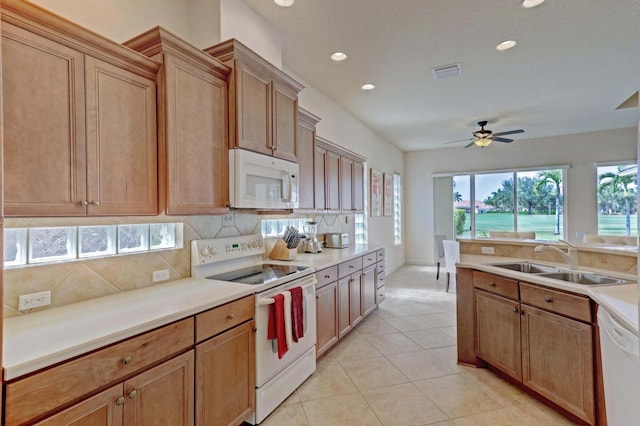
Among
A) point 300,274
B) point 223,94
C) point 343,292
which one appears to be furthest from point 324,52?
point 343,292

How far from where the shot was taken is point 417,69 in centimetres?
363

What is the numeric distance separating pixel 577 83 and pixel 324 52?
3.28 m

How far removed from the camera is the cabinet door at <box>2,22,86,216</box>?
127 cm

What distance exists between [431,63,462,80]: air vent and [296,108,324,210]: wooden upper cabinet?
1.55 m

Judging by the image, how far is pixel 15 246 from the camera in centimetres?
148

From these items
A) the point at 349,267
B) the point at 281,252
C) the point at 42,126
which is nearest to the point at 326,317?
the point at 349,267

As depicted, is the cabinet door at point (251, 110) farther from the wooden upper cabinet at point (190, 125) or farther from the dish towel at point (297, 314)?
the dish towel at point (297, 314)

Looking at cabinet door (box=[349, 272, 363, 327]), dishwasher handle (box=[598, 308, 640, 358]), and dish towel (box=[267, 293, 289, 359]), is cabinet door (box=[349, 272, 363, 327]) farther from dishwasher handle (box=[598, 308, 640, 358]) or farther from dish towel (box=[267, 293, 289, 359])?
dishwasher handle (box=[598, 308, 640, 358])

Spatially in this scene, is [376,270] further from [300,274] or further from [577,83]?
[577,83]

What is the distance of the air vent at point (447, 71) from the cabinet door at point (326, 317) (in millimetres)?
2685

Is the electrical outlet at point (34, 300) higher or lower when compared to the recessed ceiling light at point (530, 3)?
lower

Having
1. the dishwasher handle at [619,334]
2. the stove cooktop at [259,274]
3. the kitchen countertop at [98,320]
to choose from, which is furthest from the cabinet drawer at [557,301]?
the kitchen countertop at [98,320]

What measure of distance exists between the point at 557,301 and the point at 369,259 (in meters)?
2.12

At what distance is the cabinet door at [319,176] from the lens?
3584 mm
